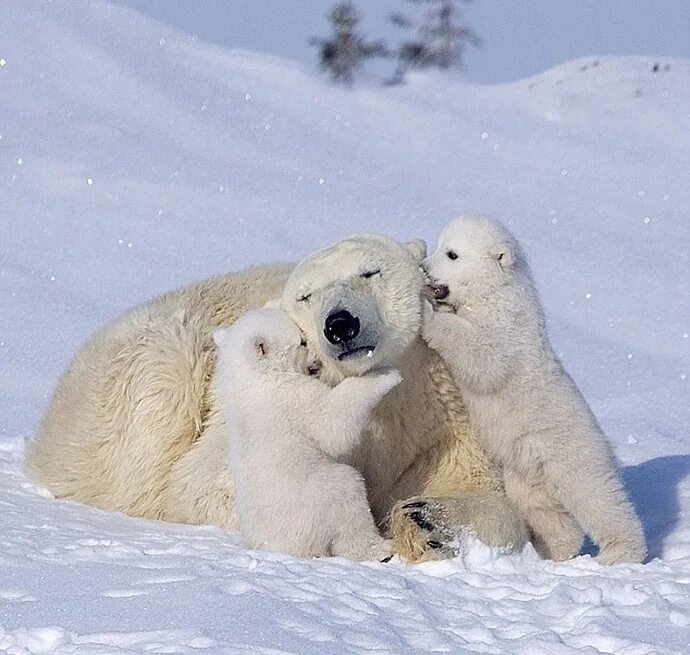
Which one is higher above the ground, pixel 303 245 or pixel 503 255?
pixel 303 245

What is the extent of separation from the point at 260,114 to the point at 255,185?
213 centimetres

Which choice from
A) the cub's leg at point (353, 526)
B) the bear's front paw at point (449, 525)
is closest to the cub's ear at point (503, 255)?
the bear's front paw at point (449, 525)

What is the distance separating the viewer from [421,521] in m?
3.78

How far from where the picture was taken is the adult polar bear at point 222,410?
3846 mm

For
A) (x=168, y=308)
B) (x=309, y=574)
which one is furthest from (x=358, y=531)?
(x=168, y=308)

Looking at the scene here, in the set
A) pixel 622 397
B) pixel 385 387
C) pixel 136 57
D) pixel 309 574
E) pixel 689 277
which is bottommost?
pixel 309 574

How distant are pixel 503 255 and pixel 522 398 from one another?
403 mm

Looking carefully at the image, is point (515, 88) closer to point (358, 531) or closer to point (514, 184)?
point (514, 184)

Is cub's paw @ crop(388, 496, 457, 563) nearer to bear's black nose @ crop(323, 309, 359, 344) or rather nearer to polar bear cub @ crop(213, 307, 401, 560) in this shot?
polar bear cub @ crop(213, 307, 401, 560)

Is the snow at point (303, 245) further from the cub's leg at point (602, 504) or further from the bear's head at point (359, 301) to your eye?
the bear's head at point (359, 301)

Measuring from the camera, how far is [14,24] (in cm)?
1410

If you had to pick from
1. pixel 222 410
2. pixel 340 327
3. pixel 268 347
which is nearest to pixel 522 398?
pixel 340 327

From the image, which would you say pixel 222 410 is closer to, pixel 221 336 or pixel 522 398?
pixel 221 336

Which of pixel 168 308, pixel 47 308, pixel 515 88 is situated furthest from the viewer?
pixel 515 88
